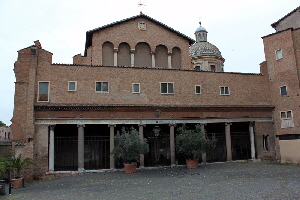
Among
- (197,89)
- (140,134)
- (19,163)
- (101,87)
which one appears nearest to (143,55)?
(197,89)

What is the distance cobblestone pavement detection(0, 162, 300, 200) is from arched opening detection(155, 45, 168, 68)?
10546 millimetres

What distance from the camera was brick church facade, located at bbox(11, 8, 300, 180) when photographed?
64.1 feet

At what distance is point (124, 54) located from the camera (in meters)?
24.9

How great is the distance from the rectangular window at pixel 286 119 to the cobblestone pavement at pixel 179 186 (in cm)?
610

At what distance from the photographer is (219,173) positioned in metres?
17.2

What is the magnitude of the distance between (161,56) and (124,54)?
3288mm

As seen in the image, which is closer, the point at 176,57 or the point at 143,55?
the point at 143,55

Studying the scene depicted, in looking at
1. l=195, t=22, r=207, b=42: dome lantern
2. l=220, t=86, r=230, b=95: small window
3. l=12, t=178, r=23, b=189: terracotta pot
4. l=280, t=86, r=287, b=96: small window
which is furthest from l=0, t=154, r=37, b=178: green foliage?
l=195, t=22, r=207, b=42: dome lantern

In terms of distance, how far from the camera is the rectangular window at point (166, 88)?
22.1 metres

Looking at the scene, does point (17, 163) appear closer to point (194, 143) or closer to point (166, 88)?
point (194, 143)

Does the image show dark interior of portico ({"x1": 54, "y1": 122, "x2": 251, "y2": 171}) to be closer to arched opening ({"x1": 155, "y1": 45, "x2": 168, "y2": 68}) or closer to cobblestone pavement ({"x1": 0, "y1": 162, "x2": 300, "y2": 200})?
cobblestone pavement ({"x1": 0, "y1": 162, "x2": 300, "y2": 200})

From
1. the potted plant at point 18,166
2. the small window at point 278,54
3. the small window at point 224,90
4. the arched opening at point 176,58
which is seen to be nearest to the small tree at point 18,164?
the potted plant at point 18,166

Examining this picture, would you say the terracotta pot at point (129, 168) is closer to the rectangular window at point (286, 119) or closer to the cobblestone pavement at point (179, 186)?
the cobblestone pavement at point (179, 186)

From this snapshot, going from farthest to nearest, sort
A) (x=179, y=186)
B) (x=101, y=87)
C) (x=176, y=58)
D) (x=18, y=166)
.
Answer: (x=176, y=58), (x=101, y=87), (x=18, y=166), (x=179, y=186)
